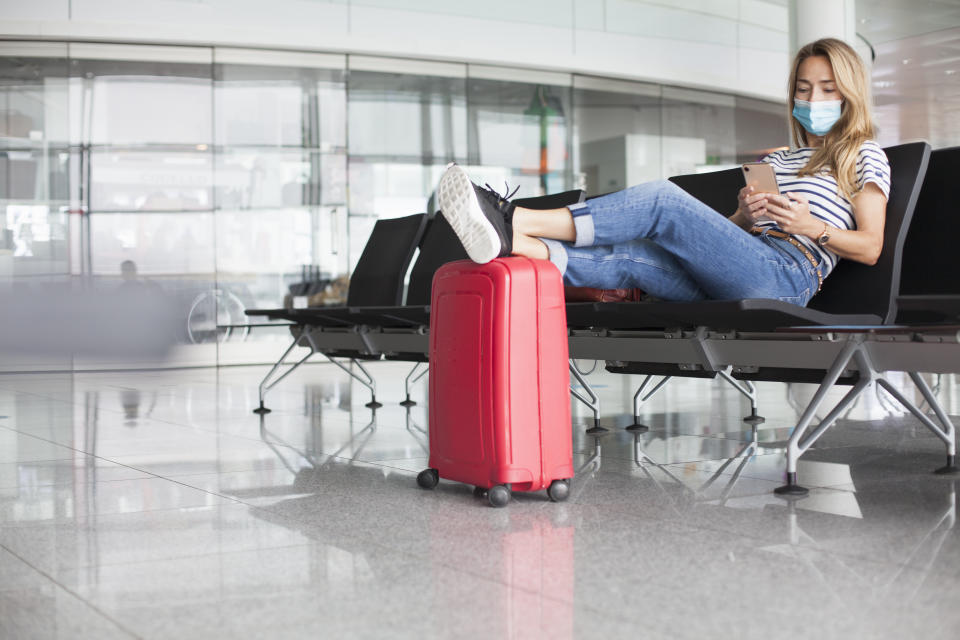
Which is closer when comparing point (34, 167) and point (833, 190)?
point (833, 190)

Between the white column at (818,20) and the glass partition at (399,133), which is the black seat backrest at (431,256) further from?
the glass partition at (399,133)

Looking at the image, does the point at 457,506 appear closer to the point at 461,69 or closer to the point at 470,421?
the point at 470,421

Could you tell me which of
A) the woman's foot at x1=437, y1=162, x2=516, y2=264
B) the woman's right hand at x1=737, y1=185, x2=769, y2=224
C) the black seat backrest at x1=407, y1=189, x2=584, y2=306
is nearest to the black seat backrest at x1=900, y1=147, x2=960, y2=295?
the woman's right hand at x1=737, y1=185, x2=769, y2=224

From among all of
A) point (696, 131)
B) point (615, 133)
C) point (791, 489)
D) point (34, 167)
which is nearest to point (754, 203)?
point (791, 489)

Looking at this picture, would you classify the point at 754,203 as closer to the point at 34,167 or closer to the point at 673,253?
the point at 673,253

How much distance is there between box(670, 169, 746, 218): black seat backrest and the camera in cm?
343

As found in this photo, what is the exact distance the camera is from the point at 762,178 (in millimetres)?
2496

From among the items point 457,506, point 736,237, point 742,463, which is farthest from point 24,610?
point 742,463

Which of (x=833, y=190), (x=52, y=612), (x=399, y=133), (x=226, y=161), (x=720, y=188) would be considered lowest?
(x=52, y=612)

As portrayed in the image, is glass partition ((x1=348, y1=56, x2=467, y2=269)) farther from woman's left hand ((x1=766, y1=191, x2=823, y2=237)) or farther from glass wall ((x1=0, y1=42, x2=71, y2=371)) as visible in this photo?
woman's left hand ((x1=766, y1=191, x2=823, y2=237))

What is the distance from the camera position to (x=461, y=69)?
967cm

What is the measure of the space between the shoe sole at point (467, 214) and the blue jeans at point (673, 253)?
0.20 meters

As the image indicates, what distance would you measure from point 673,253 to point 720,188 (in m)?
1.11

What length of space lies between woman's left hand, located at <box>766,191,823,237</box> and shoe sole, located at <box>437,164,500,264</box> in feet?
2.44
